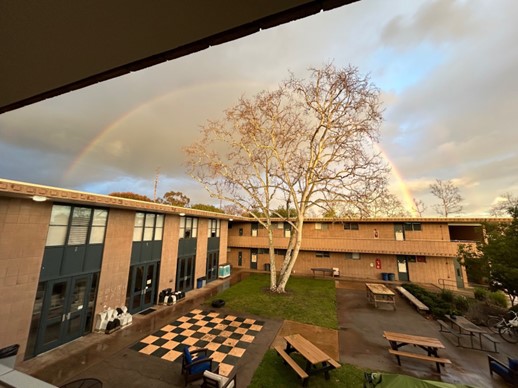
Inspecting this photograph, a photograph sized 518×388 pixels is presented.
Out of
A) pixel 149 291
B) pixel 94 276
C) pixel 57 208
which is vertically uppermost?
pixel 57 208

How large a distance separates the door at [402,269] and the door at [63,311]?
24.3m

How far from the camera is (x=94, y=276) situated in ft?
35.7

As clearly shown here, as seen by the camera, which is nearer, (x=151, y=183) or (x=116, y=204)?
(x=116, y=204)

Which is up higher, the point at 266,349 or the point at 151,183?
the point at 151,183

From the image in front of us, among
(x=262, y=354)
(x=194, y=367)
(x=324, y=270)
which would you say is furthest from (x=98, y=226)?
(x=324, y=270)

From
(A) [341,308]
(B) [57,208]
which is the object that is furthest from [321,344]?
(B) [57,208]

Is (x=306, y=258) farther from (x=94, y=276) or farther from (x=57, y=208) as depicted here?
(x=57, y=208)

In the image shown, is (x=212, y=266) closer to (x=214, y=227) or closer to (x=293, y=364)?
(x=214, y=227)

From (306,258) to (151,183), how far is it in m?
32.2

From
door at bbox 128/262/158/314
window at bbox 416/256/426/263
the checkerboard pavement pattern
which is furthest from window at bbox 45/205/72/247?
window at bbox 416/256/426/263

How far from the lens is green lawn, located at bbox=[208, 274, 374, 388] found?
739 cm

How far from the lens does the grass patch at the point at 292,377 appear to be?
7.19m

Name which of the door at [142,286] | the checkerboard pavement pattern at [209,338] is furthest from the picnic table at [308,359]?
the door at [142,286]

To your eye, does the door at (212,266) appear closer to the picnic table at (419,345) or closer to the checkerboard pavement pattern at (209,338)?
the checkerboard pavement pattern at (209,338)
